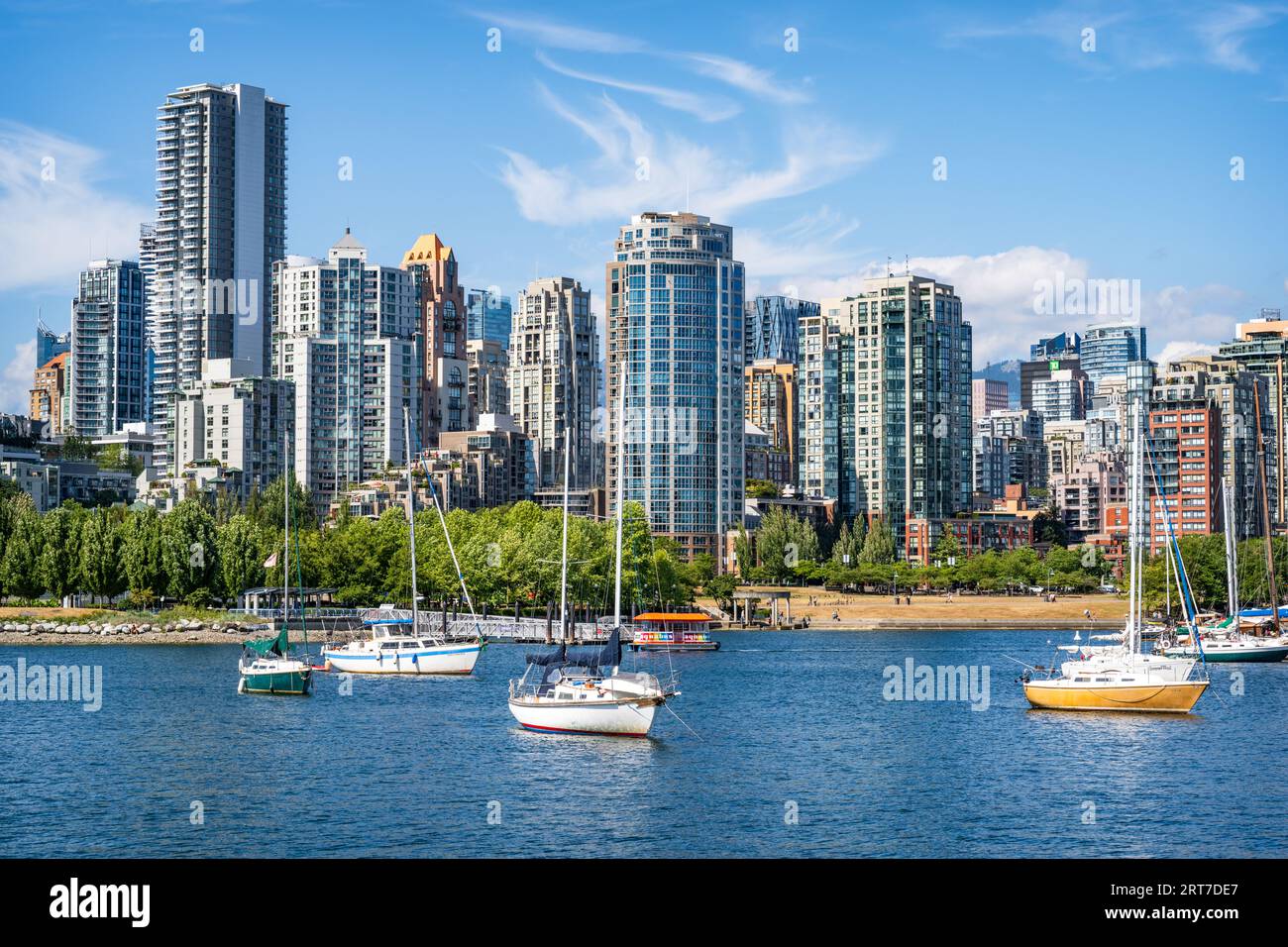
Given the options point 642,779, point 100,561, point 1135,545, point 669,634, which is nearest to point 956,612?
point 669,634

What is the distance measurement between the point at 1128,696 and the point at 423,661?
41.0m

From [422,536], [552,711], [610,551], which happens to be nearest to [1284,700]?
[552,711]

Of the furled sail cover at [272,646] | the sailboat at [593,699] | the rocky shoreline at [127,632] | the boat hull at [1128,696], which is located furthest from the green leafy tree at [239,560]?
the boat hull at [1128,696]

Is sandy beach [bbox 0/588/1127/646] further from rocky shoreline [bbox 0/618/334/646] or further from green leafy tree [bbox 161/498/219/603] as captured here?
green leafy tree [bbox 161/498/219/603]

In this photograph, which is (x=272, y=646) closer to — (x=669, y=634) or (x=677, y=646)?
(x=677, y=646)

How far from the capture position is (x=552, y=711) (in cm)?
5694

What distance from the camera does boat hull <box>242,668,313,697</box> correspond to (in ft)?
253

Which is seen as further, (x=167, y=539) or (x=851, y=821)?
(x=167, y=539)

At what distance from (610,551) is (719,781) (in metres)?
91.5

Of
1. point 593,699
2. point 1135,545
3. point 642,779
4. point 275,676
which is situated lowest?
point 642,779

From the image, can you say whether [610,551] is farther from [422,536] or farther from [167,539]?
[167,539]

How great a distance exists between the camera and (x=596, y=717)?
183 feet

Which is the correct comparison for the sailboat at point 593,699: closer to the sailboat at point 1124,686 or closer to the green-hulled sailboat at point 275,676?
the sailboat at point 1124,686
